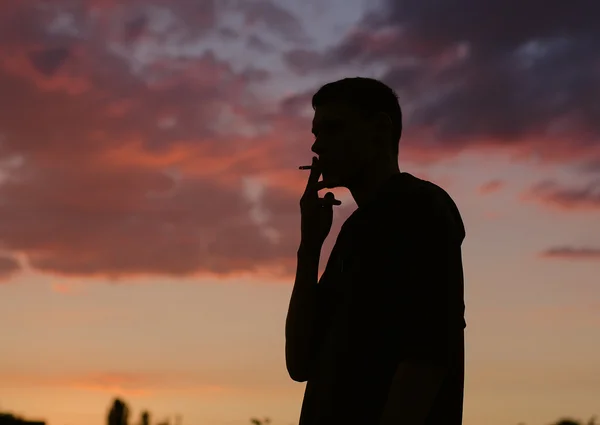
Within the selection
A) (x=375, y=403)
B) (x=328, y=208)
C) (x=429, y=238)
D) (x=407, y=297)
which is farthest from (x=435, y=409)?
(x=328, y=208)

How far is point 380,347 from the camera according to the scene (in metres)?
4.64

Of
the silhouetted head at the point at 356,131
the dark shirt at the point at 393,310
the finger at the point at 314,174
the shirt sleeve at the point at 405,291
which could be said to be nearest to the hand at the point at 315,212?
the finger at the point at 314,174

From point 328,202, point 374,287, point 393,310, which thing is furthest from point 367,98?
point 393,310

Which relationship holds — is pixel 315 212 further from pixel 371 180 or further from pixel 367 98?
pixel 367 98

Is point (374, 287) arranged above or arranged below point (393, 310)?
above

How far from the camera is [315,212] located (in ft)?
17.7

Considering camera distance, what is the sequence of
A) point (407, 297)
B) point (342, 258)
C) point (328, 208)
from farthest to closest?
point (328, 208) < point (342, 258) < point (407, 297)

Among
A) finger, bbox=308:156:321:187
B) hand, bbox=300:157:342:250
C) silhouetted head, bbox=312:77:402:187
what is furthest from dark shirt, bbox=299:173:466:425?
finger, bbox=308:156:321:187

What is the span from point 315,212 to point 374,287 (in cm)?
83

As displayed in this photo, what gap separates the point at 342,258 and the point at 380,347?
0.63m

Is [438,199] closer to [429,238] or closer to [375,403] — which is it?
[429,238]

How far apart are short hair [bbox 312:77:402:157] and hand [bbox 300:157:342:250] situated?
0.42 metres

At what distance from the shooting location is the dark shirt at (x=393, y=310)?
14.7 feet

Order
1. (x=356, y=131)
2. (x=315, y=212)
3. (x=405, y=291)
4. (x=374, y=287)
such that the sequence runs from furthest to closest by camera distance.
A: (x=315, y=212)
(x=356, y=131)
(x=374, y=287)
(x=405, y=291)
